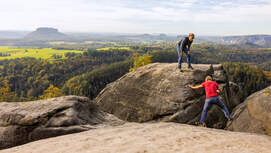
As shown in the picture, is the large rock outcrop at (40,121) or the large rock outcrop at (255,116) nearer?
the large rock outcrop at (40,121)

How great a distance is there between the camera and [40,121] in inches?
486

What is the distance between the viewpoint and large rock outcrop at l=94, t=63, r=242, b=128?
64.4 ft

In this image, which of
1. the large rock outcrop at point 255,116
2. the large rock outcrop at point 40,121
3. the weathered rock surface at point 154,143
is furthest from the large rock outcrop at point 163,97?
the weathered rock surface at point 154,143

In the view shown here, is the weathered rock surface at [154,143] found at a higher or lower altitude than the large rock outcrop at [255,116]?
higher

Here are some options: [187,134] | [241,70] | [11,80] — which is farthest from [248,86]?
[11,80]

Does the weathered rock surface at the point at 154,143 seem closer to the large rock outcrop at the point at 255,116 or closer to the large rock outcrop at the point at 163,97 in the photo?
the large rock outcrop at the point at 255,116

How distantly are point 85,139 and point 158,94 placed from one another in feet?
40.8

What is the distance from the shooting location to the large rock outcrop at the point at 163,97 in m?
19.6

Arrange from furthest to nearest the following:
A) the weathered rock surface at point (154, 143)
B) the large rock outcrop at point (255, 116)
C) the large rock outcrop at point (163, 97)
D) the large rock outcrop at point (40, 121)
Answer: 1. the large rock outcrop at point (163, 97)
2. the large rock outcrop at point (255, 116)
3. the large rock outcrop at point (40, 121)
4. the weathered rock surface at point (154, 143)

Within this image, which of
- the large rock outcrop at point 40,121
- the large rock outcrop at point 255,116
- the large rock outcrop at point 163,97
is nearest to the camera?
the large rock outcrop at point 40,121

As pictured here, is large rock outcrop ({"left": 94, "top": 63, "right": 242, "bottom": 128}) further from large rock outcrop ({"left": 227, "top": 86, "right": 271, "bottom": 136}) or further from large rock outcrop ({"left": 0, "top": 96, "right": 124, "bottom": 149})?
large rock outcrop ({"left": 0, "top": 96, "right": 124, "bottom": 149})

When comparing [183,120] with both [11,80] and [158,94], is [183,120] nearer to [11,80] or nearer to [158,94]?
[158,94]

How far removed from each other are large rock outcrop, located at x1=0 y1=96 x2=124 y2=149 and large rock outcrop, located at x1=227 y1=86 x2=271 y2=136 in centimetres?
1393

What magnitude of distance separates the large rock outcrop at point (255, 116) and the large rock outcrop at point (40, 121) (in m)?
13.9
